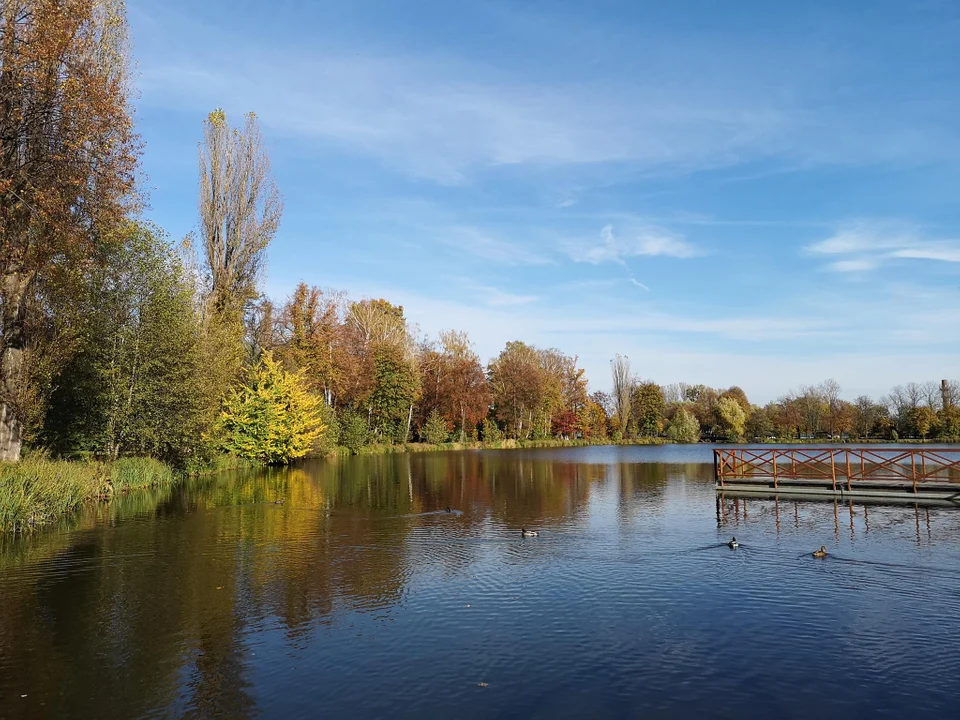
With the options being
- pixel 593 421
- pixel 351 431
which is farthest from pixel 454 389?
pixel 593 421

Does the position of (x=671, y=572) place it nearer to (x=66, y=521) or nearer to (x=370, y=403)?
(x=66, y=521)

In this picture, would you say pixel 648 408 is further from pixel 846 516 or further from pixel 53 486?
pixel 53 486

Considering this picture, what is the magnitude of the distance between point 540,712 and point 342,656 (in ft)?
10.9

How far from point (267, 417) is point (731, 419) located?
76.7 metres

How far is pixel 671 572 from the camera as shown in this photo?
1411 cm

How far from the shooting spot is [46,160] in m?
18.1

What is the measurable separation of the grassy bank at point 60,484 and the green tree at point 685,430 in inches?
3008

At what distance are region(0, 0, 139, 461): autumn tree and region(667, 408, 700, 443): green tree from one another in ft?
276

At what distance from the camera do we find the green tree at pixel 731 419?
94.4m

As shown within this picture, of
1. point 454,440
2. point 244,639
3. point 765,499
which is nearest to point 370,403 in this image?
point 454,440

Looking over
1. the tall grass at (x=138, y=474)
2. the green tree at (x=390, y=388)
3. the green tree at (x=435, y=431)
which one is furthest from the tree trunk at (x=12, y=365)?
the green tree at (x=435, y=431)

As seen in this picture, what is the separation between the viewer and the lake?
25.9ft

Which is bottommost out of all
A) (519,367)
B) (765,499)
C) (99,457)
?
(765,499)

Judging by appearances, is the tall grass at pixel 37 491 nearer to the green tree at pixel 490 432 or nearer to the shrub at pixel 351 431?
the shrub at pixel 351 431
